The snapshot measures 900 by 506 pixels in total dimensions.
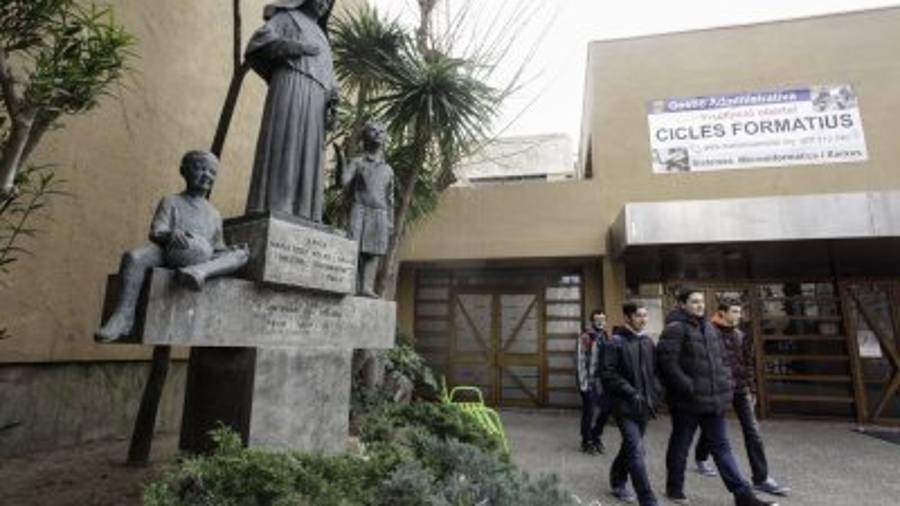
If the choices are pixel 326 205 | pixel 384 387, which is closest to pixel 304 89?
pixel 326 205

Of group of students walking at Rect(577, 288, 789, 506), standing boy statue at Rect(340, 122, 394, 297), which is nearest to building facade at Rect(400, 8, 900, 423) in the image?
group of students walking at Rect(577, 288, 789, 506)

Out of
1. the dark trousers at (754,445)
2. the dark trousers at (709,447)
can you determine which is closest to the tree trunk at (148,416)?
the dark trousers at (709,447)

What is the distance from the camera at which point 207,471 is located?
8.87ft

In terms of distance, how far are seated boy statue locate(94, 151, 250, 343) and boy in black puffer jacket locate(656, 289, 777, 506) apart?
3.54 m

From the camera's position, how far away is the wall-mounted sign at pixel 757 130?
9836mm

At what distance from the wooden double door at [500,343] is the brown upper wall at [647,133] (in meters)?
1.38

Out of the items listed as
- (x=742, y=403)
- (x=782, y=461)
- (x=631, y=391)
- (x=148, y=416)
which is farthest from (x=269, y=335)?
(x=782, y=461)

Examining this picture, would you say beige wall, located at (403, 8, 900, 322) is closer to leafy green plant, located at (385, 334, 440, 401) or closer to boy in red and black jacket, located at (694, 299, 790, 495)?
leafy green plant, located at (385, 334, 440, 401)

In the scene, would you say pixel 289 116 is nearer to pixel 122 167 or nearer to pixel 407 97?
pixel 122 167

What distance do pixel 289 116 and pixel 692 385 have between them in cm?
385

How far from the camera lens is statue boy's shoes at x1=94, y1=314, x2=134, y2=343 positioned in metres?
2.82

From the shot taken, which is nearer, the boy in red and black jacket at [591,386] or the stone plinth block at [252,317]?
the stone plinth block at [252,317]

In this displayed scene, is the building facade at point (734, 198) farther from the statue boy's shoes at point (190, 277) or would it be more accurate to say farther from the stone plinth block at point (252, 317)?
the statue boy's shoes at point (190, 277)

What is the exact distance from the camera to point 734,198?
31.6 feet
